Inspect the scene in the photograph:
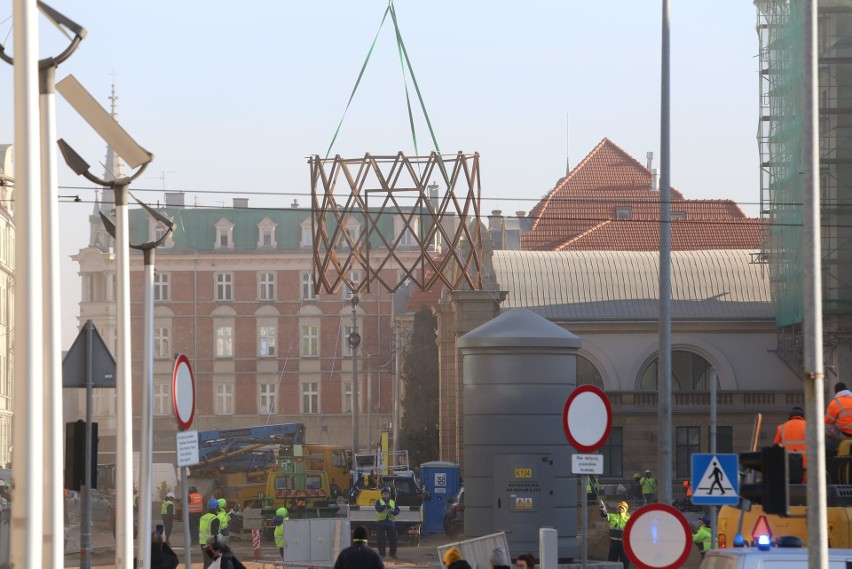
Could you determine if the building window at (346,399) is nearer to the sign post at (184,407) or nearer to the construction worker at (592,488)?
the construction worker at (592,488)

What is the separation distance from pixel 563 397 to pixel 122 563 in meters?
10.7

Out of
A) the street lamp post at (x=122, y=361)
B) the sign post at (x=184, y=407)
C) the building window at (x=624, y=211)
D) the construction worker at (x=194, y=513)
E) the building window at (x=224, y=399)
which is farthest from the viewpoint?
the building window at (x=224, y=399)

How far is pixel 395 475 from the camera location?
162 feet

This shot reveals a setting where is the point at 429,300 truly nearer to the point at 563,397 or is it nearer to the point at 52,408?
the point at 563,397

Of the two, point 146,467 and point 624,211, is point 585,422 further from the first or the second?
point 624,211

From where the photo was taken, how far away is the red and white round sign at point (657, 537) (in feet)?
44.0

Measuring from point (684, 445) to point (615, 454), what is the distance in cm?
244

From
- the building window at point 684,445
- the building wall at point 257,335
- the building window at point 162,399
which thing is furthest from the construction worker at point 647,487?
the building window at point 162,399

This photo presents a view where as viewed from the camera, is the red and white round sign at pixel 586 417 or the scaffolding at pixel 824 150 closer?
the red and white round sign at pixel 586 417

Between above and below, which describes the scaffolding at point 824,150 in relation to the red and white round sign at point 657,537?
above

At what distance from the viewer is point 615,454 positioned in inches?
2202

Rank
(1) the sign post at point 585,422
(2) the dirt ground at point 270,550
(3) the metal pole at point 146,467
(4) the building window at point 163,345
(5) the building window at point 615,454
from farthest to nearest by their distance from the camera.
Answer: (4) the building window at point 163,345 → (5) the building window at point 615,454 → (2) the dirt ground at point 270,550 → (1) the sign post at point 585,422 → (3) the metal pole at point 146,467

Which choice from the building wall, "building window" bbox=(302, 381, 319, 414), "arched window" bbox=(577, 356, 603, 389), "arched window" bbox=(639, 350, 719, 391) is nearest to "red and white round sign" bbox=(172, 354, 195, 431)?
"arched window" bbox=(577, 356, 603, 389)

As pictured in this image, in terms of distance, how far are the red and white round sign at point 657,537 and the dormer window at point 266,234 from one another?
98.1m
